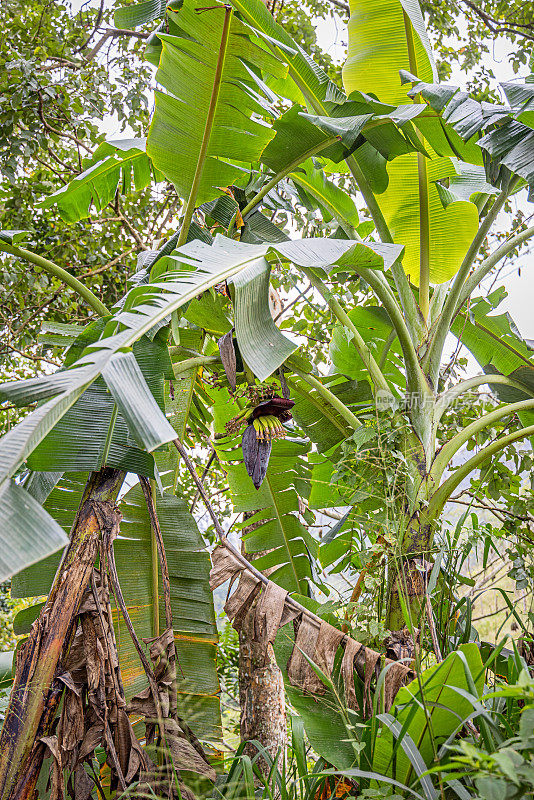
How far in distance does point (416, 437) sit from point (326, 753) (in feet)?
2.87

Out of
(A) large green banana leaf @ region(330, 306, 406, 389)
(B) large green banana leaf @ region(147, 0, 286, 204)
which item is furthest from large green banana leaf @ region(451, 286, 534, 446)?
(B) large green banana leaf @ region(147, 0, 286, 204)

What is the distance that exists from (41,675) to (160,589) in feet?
2.14

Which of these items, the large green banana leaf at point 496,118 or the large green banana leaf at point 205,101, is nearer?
the large green banana leaf at point 496,118

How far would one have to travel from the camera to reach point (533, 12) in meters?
3.23

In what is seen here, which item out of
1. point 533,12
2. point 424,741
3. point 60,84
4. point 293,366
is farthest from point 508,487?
point 533,12

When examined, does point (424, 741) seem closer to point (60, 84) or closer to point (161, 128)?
point (161, 128)

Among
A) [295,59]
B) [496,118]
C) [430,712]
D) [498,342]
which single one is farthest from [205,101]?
Result: [430,712]

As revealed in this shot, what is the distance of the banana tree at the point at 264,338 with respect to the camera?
109cm

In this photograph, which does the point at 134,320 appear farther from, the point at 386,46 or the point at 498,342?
the point at 498,342

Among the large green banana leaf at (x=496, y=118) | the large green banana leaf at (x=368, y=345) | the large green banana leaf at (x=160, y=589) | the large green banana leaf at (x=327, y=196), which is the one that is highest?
the large green banana leaf at (x=327, y=196)

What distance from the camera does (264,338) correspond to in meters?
1.18

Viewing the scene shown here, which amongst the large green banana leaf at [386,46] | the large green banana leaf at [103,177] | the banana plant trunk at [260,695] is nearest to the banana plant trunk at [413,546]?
the banana plant trunk at [260,695]

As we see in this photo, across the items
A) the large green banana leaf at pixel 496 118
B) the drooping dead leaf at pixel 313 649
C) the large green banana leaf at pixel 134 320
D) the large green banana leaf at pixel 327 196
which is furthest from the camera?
the large green banana leaf at pixel 327 196

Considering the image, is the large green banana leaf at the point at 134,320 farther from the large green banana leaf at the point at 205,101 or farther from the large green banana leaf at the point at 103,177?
the large green banana leaf at the point at 103,177
